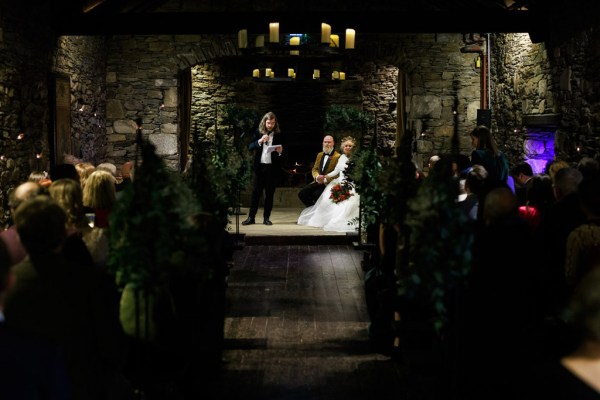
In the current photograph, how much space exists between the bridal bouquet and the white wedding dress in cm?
17

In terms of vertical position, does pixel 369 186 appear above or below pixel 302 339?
above

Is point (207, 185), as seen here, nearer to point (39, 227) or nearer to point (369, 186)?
point (369, 186)

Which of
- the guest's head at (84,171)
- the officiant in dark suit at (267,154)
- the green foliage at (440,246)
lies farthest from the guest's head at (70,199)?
the officiant in dark suit at (267,154)

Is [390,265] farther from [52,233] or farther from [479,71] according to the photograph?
[479,71]

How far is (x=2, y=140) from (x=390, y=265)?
15.5ft

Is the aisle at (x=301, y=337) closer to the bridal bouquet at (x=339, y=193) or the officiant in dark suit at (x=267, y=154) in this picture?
the bridal bouquet at (x=339, y=193)

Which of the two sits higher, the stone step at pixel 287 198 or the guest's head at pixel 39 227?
the guest's head at pixel 39 227

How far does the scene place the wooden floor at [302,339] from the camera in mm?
4504

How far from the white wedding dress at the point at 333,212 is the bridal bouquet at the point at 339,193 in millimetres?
166

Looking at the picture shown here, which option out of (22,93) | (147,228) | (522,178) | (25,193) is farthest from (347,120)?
→ (147,228)

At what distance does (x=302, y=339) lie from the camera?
18.2ft

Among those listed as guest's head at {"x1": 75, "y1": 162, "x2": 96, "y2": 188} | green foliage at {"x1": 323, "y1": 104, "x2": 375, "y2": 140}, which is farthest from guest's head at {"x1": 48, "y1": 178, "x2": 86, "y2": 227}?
green foliage at {"x1": 323, "y1": 104, "x2": 375, "y2": 140}

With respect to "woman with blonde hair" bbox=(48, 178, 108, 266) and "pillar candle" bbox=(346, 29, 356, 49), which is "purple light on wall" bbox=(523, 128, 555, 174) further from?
"woman with blonde hair" bbox=(48, 178, 108, 266)

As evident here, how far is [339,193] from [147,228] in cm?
695
